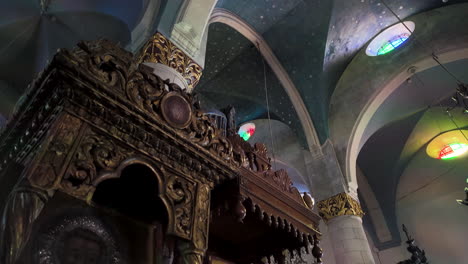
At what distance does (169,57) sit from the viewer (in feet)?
13.1

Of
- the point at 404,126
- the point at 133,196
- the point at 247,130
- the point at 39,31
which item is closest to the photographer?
the point at 133,196

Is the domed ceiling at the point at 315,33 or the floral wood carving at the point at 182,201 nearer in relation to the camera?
the floral wood carving at the point at 182,201

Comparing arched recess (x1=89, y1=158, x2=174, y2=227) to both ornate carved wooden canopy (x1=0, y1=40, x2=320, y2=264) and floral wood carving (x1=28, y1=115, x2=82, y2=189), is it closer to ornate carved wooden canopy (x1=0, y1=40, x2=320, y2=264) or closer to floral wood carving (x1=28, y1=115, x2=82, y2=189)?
ornate carved wooden canopy (x1=0, y1=40, x2=320, y2=264)

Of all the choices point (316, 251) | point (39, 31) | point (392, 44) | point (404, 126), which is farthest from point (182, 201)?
point (404, 126)

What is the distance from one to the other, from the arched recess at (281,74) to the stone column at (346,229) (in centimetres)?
160

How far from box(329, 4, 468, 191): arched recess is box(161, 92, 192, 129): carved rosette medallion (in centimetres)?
582

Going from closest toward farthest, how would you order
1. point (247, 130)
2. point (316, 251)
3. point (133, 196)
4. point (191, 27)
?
point (133, 196) < point (316, 251) < point (191, 27) < point (247, 130)

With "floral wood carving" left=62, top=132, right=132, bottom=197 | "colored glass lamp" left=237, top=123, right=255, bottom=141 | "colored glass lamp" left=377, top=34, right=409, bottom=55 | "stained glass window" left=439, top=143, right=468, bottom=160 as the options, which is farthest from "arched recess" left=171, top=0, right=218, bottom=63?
"stained glass window" left=439, top=143, right=468, bottom=160

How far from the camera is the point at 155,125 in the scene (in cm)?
194

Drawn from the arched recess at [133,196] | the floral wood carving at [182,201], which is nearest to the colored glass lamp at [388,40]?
the arched recess at [133,196]

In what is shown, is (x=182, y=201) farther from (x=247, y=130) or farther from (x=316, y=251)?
(x=247, y=130)

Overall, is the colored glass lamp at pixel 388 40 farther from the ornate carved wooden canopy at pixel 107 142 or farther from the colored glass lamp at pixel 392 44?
the ornate carved wooden canopy at pixel 107 142

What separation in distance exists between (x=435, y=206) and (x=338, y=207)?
23.7ft

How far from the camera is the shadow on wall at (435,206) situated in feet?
35.1
